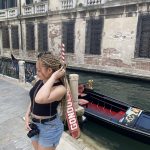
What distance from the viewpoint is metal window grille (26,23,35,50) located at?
19281 millimetres

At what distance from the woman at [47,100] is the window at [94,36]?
12449mm

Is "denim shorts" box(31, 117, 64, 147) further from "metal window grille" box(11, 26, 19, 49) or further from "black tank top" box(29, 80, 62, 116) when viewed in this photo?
"metal window grille" box(11, 26, 19, 49)

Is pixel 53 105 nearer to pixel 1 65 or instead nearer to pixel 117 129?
pixel 117 129

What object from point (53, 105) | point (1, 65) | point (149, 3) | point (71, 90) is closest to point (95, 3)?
point (149, 3)

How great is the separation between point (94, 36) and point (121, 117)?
9.19m

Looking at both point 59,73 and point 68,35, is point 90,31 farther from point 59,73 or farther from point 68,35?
point 59,73

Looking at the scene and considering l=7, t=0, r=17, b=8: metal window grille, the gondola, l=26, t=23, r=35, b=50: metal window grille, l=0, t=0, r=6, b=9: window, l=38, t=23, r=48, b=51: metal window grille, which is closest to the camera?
the gondola

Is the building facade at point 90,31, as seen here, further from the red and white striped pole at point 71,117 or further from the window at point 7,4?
the red and white striped pole at point 71,117

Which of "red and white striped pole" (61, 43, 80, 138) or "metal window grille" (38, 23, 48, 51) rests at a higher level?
"metal window grille" (38, 23, 48, 51)

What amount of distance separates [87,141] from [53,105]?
11.9 ft

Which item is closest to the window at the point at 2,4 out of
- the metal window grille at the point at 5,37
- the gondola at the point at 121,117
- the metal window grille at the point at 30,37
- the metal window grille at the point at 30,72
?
the metal window grille at the point at 5,37

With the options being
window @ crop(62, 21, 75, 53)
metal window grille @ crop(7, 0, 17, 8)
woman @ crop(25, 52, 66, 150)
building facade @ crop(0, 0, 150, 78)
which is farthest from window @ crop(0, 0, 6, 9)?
woman @ crop(25, 52, 66, 150)

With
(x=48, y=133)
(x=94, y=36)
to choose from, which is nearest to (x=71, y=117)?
(x=48, y=133)

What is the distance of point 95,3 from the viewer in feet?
45.3
